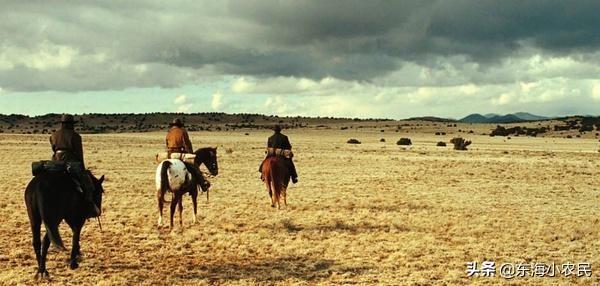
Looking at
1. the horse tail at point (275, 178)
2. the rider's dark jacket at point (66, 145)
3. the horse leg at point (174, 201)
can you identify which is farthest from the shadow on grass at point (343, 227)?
the rider's dark jacket at point (66, 145)

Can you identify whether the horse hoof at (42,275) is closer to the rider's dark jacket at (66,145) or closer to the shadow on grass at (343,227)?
the rider's dark jacket at (66,145)

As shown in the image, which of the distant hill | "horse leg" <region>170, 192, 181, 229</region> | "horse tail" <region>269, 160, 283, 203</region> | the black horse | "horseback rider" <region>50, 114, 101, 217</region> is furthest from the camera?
the distant hill

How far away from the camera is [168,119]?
16200 cm

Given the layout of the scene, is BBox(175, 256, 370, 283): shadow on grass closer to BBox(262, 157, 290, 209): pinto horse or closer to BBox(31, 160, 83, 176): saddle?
BBox(31, 160, 83, 176): saddle

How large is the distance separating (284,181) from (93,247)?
283 inches

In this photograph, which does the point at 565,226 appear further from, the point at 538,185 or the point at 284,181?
the point at 538,185

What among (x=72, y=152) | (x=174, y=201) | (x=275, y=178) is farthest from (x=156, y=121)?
(x=72, y=152)

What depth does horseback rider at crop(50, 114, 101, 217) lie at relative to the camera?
1105cm

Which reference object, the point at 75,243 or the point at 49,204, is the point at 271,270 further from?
the point at 49,204

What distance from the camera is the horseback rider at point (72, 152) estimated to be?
435 inches

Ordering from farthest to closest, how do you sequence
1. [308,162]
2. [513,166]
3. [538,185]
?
[308,162] → [513,166] → [538,185]

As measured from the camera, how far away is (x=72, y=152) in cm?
1149

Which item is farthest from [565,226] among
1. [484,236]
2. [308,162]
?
[308,162]

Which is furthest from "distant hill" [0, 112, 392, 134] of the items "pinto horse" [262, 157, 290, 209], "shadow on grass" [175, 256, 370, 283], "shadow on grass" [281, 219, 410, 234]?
"shadow on grass" [175, 256, 370, 283]
